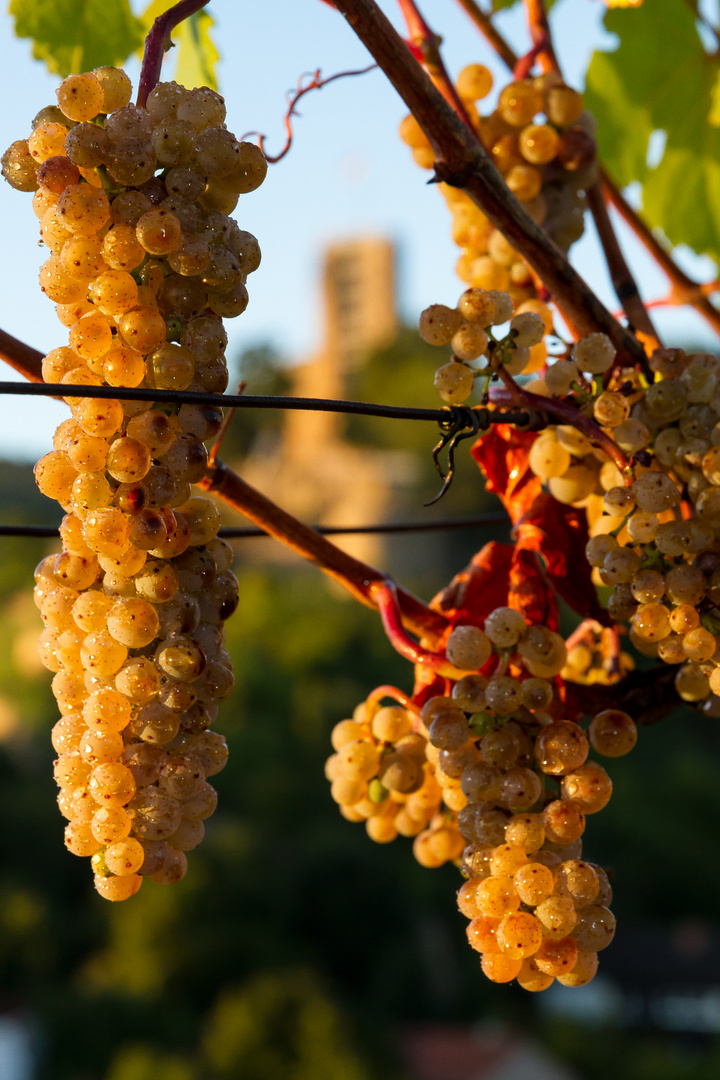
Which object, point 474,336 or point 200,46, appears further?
point 200,46

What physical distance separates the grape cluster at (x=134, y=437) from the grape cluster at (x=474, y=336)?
76mm

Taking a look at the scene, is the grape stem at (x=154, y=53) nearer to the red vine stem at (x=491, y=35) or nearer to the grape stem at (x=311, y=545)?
the grape stem at (x=311, y=545)

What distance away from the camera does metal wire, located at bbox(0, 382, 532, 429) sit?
272mm

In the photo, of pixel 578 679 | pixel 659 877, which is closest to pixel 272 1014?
pixel 659 877

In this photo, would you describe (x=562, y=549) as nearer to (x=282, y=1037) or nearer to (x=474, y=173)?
(x=474, y=173)

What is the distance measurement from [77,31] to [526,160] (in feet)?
0.80

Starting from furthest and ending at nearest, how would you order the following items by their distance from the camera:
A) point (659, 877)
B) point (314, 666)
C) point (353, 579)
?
point (314, 666) < point (659, 877) < point (353, 579)

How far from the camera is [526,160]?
480 mm

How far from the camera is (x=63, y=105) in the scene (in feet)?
0.94

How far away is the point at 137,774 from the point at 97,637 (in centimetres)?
4

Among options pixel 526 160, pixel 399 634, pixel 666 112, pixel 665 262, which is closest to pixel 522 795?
pixel 399 634

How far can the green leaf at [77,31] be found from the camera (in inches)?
20.2

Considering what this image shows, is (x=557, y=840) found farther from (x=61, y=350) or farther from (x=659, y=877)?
(x=659, y=877)

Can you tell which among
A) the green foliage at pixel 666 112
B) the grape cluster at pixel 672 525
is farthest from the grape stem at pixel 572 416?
the green foliage at pixel 666 112
